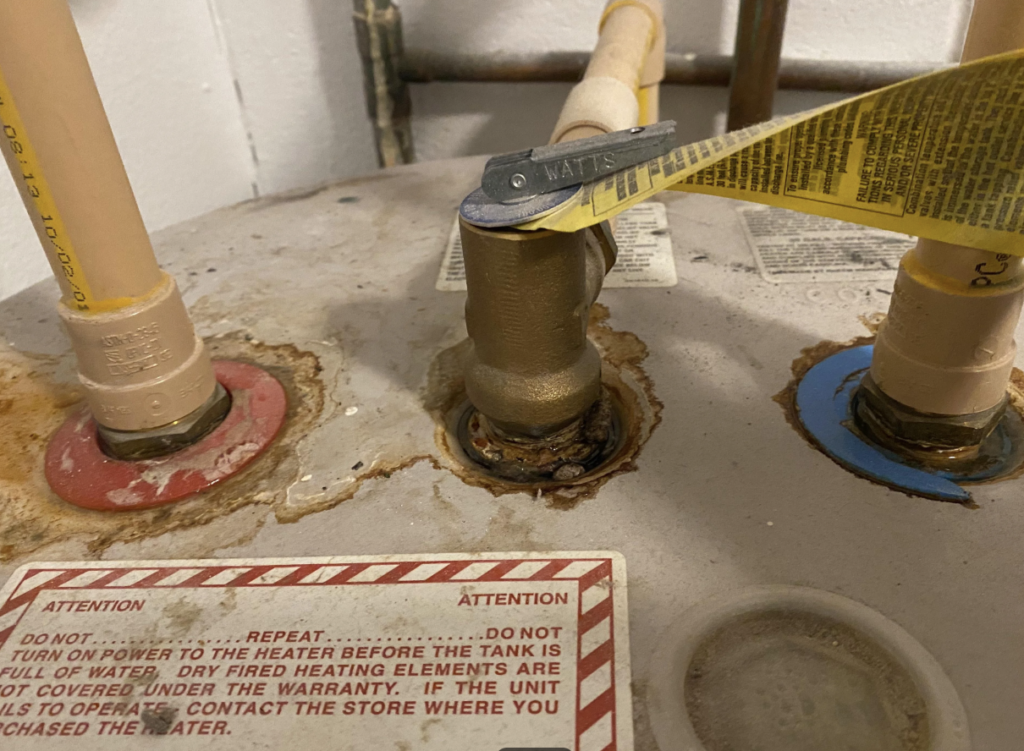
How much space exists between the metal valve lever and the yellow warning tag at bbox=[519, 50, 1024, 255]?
0.01m

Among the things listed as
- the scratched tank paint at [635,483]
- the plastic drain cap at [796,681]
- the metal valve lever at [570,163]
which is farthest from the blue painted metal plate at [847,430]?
the metal valve lever at [570,163]

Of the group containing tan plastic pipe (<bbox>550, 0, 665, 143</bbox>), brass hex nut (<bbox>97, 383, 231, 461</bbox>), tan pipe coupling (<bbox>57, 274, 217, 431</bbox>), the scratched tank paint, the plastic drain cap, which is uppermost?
tan plastic pipe (<bbox>550, 0, 665, 143</bbox>)

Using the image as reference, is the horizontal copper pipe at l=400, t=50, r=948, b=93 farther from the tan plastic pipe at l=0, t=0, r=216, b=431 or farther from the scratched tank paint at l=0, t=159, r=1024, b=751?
the tan plastic pipe at l=0, t=0, r=216, b=431

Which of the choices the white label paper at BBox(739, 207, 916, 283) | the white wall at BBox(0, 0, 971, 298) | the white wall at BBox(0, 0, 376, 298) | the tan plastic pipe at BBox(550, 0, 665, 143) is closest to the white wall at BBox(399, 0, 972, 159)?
the white wall at BBox(0, 0, 971, 298)

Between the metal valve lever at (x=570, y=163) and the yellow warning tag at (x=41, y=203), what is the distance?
0.32 meters

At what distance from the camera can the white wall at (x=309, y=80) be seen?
4.13ft

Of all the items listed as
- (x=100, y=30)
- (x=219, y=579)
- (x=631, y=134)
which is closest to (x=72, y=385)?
(x=219, y=579)

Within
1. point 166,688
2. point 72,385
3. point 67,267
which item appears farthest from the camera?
point 72,385

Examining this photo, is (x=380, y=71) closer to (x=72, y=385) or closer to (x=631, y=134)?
(x=72, y=385)

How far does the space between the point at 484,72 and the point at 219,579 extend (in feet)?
3.63

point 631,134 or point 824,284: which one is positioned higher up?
point 631,134

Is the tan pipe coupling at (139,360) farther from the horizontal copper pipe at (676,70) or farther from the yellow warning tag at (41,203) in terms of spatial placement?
the horizontal copper pipe at (676,70)

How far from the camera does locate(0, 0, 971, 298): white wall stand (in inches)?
49.5

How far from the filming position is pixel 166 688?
1.53 feet
